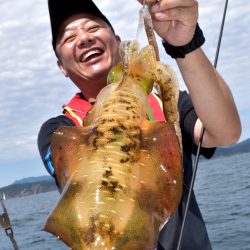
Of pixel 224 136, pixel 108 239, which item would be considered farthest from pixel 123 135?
pixel 224 136

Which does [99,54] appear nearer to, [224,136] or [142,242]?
[224,136]

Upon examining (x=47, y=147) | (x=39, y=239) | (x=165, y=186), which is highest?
(x=165, y=186)

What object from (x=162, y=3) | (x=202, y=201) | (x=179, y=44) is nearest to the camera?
(x=162, y=3)

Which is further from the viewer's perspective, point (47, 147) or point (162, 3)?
point (47, 147)

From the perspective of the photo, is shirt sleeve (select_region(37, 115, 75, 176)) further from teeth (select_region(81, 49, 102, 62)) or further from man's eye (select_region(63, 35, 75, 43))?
man's eye (select_region(63, 35, 75, 43))

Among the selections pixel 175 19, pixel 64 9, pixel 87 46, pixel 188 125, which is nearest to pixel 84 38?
pixel 87 46

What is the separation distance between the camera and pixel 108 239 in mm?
1649

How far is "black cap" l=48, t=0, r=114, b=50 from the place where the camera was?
3904 millimetres

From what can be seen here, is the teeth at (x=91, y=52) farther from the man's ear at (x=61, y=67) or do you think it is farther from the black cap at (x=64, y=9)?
the man's ear at (x=61, y=67)

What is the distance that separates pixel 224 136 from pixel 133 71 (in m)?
1.21

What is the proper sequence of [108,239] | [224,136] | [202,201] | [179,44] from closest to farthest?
[108,239] < [179,44] < [224,136] < [202,201]

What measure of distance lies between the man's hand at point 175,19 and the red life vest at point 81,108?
927 mm

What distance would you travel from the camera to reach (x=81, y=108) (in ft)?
13.5

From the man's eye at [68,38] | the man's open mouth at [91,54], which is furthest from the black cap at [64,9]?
the man's open mouth at [91,54]
